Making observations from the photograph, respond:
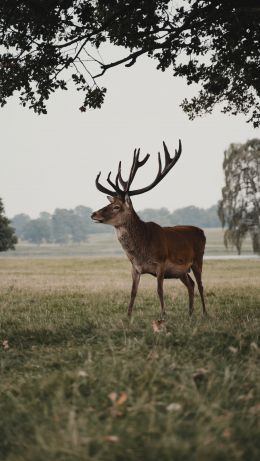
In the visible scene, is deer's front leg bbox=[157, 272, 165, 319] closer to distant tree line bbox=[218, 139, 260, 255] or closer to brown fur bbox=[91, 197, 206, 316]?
brown fur bbox=[91, 197, 206, 316]

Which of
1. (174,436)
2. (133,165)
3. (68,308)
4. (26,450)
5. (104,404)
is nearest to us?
(174,436)

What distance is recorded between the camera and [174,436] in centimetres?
333

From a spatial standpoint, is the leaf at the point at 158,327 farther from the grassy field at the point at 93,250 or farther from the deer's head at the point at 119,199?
the grassy field at the point at 93,250

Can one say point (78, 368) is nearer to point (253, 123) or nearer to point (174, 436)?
point (174, 436)

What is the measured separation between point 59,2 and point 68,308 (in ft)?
21.2

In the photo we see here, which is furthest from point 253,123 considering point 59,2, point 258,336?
point 258,336

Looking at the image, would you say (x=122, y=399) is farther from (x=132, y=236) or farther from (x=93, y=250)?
(x=93, y=250)

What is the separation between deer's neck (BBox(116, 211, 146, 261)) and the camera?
9.16 metres

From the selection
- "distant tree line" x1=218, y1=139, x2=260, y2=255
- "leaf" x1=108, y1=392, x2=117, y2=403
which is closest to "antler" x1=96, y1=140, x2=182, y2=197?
"leaf" x1=108, y1=392, x2=117, y2=403

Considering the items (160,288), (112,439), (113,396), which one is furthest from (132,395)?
(160,288)

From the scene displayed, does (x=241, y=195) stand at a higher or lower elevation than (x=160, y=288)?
higher

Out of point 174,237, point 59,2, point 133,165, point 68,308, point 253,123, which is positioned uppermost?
point 59,2

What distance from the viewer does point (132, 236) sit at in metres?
9.17

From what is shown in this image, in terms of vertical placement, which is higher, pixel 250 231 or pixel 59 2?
pixel 59 2
